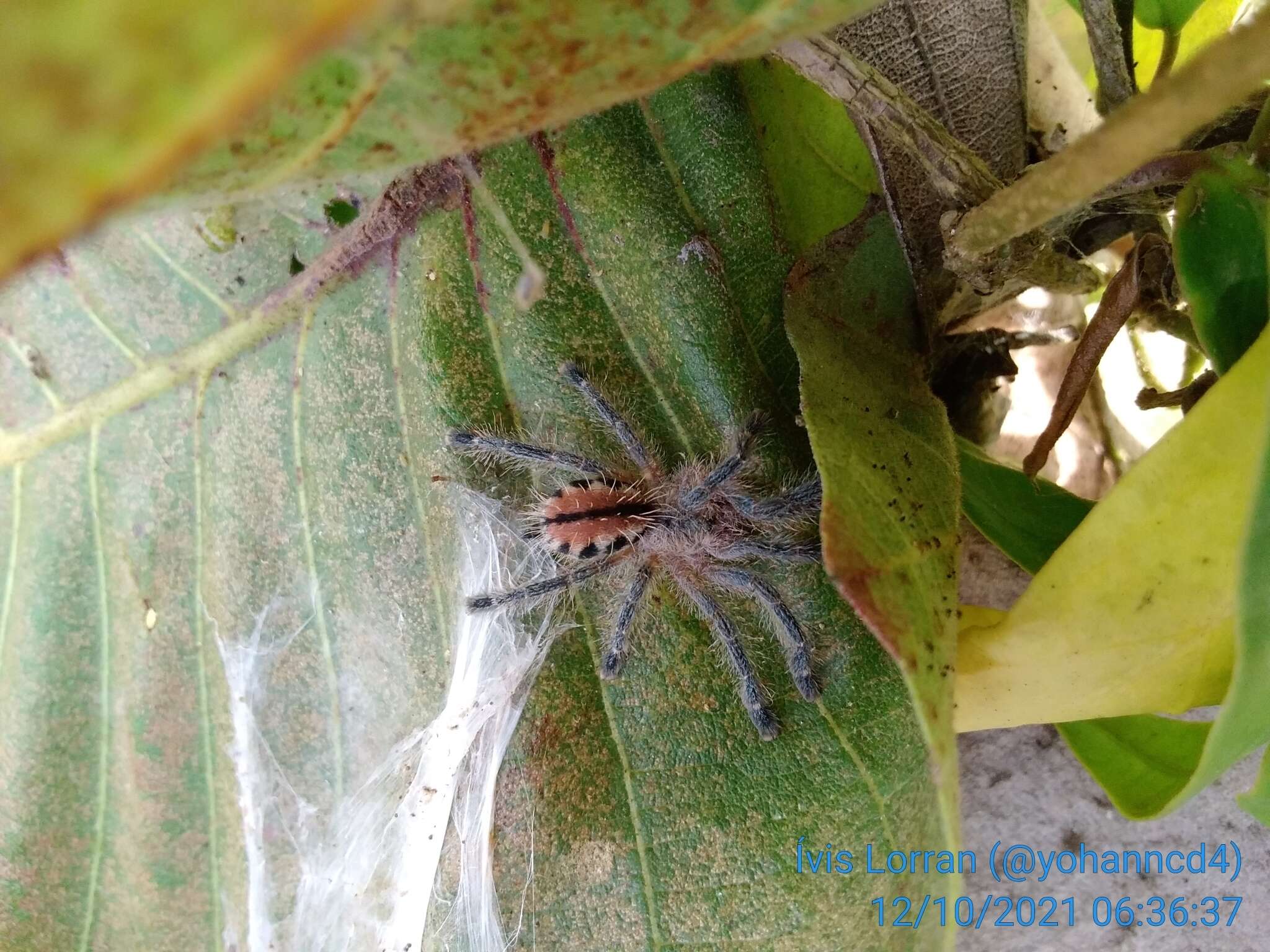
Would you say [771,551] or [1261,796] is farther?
[771,551]

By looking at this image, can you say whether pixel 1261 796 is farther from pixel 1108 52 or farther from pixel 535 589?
pixel 535 589

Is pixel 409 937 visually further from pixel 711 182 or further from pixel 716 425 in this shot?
pixel 711 182

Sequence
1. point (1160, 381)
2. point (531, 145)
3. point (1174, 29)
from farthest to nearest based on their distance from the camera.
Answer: point (1160, 381), point (531, 145), point (1174, 29)

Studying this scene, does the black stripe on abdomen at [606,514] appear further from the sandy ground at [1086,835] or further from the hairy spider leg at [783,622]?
the sandy ground at [1086,835]

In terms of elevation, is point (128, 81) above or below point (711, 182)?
below

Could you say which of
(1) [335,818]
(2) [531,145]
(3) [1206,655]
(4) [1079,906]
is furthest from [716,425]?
(4) [1079,906]

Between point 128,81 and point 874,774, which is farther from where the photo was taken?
point 874,774

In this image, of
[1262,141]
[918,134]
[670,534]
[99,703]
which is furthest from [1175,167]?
[99,703]
